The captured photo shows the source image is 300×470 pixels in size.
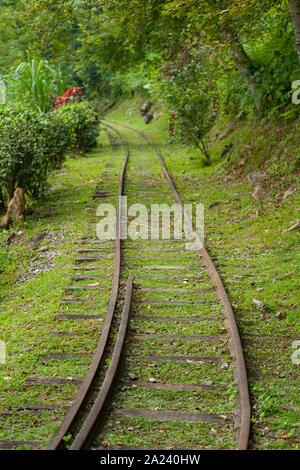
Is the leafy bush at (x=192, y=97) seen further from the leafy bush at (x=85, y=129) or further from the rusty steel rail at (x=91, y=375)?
the rusty steel rail at (x=91, y=375)

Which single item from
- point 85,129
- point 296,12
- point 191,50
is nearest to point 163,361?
point 296,12

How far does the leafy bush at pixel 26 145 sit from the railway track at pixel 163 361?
11.9 ft

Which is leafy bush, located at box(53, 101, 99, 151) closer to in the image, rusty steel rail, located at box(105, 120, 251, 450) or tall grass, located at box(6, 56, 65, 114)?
tall grass, located at box(6, 56, 65, 114)

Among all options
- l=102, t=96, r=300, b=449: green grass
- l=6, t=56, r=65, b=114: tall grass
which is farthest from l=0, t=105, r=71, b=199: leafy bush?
l=102, t=96, r=300, b=449: green grass

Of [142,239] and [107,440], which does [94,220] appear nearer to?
[142,239]

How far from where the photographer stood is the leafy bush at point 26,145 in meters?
10.7

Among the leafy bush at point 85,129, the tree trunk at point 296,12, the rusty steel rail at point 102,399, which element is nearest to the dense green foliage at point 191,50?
the tree trunk at point 296,12

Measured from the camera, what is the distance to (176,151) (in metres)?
19.4

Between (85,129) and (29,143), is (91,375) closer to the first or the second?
(29,143)

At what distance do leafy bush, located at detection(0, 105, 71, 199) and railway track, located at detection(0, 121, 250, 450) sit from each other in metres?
3.64

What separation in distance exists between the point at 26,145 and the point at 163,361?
709 centimetres

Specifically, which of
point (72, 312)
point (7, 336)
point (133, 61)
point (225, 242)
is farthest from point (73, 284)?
point (133, 61)

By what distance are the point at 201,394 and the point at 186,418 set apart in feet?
1.25

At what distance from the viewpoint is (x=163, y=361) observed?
5.20m
